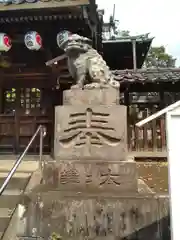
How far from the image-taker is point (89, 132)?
177 inches

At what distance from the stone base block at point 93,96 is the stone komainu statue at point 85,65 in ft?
0.32

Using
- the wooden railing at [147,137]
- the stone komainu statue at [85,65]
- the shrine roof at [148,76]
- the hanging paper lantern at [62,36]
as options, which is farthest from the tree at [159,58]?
the stone komainu statue at [85,65]

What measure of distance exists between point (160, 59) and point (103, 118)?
27.0 m

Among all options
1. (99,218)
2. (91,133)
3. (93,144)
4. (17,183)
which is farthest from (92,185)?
(17,183)

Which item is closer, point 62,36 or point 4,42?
point 62,36

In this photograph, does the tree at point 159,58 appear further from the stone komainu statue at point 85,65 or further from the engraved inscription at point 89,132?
the engraved inscription at point 89,132

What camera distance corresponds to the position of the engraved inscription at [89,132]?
4473 mm

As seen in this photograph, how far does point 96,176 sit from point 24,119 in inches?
246

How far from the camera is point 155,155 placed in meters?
9.36

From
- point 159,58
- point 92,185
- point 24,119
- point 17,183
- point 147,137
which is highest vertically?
point 159,58

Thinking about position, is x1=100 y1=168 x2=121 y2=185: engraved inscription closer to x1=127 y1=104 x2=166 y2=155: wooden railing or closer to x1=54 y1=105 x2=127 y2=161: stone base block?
x1=54 y1=105 x2=127 y2=161: stone base block

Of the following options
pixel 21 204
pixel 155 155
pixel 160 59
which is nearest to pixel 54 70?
pixel 155 155

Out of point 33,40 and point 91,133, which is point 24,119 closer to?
point 33,40

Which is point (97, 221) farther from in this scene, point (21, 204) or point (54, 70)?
point (54, 70)
